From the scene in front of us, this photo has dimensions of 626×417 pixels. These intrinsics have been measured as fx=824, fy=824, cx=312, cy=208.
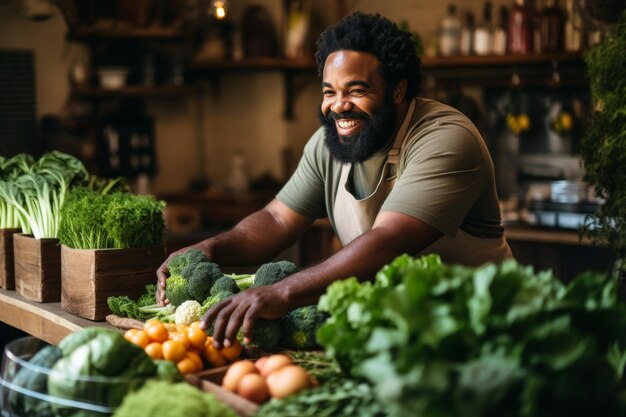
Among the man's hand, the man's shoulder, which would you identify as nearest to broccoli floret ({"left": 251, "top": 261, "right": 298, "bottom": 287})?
the man's hand

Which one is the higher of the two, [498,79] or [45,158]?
[498,79]

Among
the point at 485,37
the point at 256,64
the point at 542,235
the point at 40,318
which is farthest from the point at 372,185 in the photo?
the point at 256,64

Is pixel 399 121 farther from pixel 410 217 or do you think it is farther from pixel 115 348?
pixel 115 348

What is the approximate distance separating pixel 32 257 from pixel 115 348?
136 cm

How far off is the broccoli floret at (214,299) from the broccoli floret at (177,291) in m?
0.09

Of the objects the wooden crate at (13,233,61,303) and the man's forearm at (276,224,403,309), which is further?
the wooden crate at (13,233,61,303)

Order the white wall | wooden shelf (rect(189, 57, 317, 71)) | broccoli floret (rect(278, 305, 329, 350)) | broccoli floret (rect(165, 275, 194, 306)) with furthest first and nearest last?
the white wall < wooden shelf (rect(189, 57, 317, 71)) < broccoli floret (rect(165, 275, 194, 306)) < broccoli floret (rect(278, 305, 329, 350))

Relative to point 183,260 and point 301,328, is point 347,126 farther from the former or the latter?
point 301,328

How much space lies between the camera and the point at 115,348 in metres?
1.91

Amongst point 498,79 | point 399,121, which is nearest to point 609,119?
point 399,121

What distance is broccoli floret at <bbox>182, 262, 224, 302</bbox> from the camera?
262 cm

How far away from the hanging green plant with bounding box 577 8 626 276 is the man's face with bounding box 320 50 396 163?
1089 millimetres

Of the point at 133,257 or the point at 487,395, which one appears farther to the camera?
the point at 133,257

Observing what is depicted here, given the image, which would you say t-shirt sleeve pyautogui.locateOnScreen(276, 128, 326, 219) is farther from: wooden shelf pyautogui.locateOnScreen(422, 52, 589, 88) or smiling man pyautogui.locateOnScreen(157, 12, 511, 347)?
wooden shelf pyautogui.locateOnScreen(422, 52, 589, 88)
